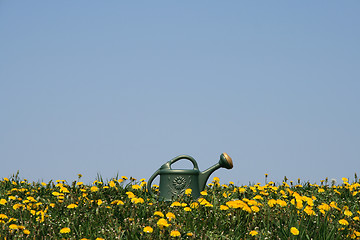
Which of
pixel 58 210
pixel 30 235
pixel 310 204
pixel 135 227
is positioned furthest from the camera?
pixel 58 210

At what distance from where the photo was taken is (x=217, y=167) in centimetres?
585

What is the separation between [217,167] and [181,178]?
1.87 ft

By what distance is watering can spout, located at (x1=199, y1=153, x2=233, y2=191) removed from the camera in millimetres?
5766

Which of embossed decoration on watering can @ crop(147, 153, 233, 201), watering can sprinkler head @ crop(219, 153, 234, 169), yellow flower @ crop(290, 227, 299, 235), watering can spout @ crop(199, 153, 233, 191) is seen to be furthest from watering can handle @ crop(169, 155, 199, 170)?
yellow flower @ crop(290, 227, 299, 235)

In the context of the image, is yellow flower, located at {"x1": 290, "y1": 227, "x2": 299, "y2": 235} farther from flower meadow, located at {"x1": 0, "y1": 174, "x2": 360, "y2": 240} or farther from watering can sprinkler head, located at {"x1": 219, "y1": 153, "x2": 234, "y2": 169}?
watering can sprinkler head, located at {"x1": 219, "y1": 153, "x2": 234, "y2": 169}

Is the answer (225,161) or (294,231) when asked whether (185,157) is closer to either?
(225,161)

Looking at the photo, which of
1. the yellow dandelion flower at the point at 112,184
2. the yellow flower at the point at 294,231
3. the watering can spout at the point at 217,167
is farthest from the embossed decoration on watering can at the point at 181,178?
the yellow flower at the point at 294,231

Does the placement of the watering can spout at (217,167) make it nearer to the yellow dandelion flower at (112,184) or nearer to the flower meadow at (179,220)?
the flower meadow at (179,220)

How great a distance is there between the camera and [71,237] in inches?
160

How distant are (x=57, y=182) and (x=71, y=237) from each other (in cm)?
282

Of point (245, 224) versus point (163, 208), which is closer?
point (245, 224)

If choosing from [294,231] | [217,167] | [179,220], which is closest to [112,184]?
[217,167]

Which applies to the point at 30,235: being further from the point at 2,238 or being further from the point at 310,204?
the point at 310,204

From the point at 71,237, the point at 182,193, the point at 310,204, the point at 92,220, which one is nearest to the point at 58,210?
the point at 92,220
